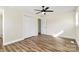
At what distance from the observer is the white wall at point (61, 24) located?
175cm

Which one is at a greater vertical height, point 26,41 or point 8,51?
point 26,41

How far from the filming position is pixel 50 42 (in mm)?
1771

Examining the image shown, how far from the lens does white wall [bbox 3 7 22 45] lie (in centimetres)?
173

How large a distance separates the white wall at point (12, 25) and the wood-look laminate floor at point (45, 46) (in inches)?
4.4

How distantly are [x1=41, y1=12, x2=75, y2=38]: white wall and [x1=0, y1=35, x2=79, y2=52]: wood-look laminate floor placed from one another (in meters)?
0.11

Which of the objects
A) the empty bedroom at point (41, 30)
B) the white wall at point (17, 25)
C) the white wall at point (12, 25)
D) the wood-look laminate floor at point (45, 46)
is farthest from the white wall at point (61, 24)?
the white wall at point (12, 25)

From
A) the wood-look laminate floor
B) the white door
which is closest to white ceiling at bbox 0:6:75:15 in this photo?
the white door

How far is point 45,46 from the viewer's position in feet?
5.74

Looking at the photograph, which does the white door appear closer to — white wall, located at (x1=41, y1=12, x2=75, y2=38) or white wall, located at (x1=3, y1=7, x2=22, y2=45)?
white wall, located at (x1=41, y1=12, x2=75, y2=38)

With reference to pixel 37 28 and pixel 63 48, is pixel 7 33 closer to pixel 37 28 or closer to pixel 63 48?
pixel 37 28

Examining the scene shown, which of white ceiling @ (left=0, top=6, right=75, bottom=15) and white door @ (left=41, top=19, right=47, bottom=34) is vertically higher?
white ceiling @ (left=0, top=6, right=75, bottom=15)
